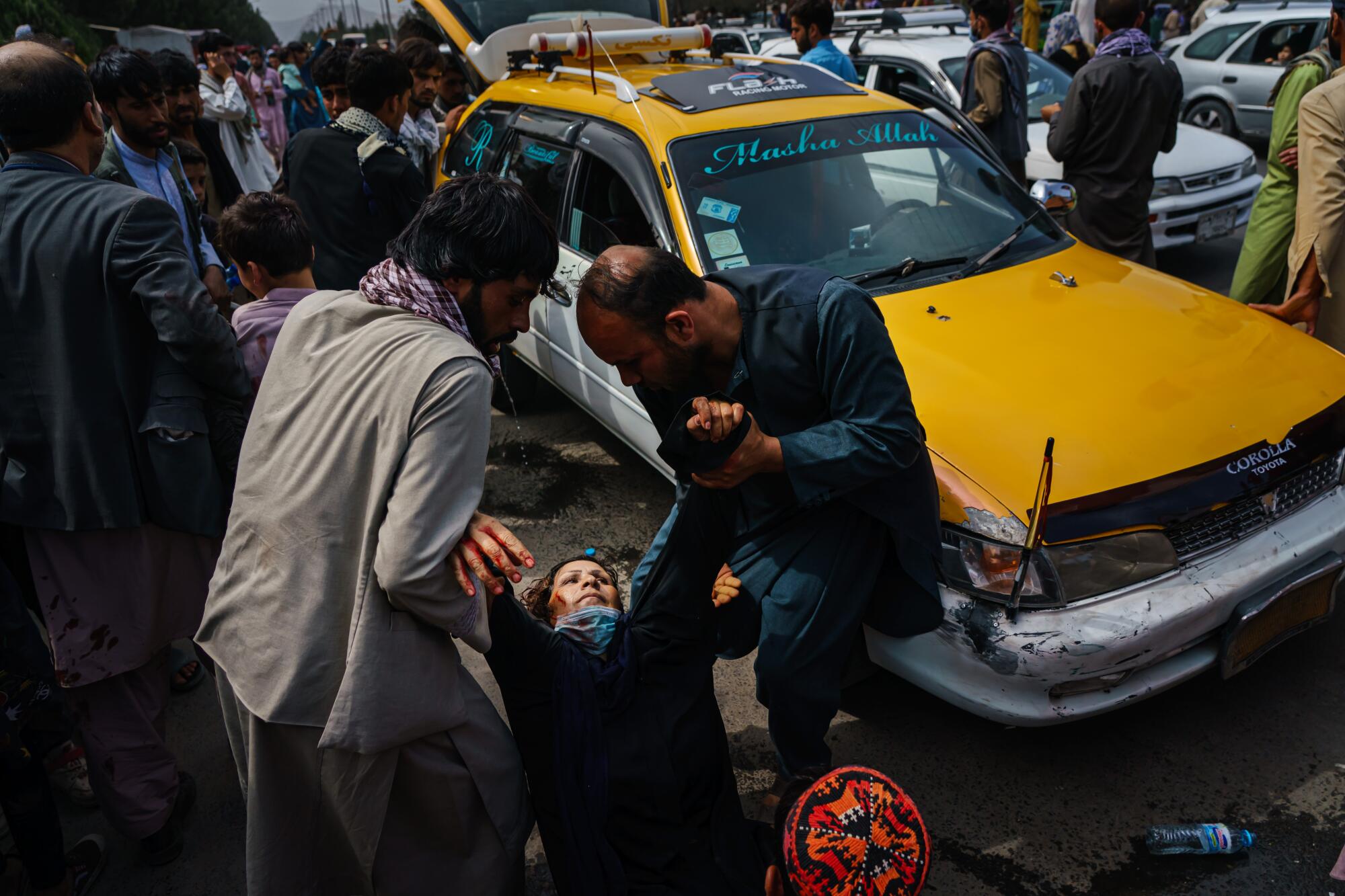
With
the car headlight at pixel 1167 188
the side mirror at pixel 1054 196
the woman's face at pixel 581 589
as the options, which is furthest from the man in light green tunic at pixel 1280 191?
the woman's face at pixel 581 589

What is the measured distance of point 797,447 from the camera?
6.36 ft

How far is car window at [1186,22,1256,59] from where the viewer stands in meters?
10.6

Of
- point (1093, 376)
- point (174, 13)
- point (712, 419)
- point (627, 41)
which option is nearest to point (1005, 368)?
point (1093, 376)

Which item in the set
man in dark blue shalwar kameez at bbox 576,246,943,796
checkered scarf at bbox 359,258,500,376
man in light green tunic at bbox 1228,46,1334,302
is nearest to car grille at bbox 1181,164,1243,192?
man in light green tunic at bbox 1228,46,1334,302

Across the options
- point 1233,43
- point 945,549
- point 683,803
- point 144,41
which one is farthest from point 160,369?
point 144,41

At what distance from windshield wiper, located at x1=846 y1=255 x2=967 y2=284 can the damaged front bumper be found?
1.35 meters

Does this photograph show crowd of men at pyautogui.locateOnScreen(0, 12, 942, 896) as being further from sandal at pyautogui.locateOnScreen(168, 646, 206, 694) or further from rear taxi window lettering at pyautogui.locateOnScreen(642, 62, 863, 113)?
rear taxi window lettering at pyautogui.locateOnScreen(642, 62, 863, 113)

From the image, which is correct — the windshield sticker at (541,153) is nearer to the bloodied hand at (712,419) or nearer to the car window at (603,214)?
the car window at (603,214)

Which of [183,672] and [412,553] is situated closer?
[412,553]

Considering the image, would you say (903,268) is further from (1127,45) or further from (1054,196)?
(1127,45)

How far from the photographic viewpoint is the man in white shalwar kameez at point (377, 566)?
160cm

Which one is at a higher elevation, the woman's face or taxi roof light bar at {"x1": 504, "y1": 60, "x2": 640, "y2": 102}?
taxi roof light bar at {"x1": 504, "y1": 60, "x2": 640, "y2": 102}

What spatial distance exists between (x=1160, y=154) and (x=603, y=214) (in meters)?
4.39

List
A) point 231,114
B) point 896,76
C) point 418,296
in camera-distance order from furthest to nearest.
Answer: point 231,114
point 896,76
point 418,296
